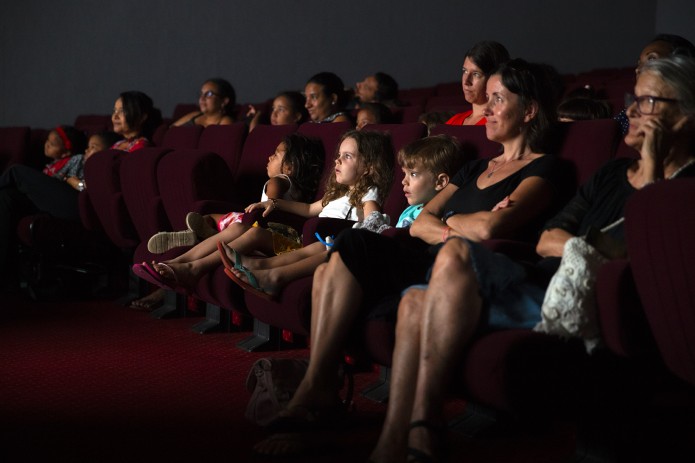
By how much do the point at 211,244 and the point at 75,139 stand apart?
91.3 inches

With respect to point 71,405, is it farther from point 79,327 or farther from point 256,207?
point 79,327

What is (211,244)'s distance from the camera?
2.59m

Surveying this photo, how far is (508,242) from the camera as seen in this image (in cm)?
174

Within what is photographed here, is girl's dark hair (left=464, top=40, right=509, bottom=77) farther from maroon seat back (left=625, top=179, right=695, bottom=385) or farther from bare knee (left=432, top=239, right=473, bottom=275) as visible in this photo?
maroon seat back (left=625, top=179, right=695, bottom=385)

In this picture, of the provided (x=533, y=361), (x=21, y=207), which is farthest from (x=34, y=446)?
(x=21, y=207)

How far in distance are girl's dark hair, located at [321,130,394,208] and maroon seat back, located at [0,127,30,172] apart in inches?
111

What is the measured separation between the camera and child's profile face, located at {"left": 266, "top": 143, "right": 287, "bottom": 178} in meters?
2.83

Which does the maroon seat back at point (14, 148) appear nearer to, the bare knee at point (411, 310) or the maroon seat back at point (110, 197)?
the maroon seat back at point (110, 197)

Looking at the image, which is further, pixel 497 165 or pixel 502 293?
pixel 497 165

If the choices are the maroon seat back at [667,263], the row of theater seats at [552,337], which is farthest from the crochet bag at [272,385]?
the maroon seat back at [667,263]

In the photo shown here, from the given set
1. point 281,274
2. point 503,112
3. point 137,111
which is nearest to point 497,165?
point 503,112

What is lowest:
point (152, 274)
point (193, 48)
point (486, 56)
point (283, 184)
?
point (152, 274)

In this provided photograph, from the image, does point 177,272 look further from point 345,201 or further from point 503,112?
point 503,112

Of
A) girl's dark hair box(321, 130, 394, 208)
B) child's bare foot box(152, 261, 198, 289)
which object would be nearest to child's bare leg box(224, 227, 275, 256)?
child's bare foot box(152, 261, 198, 289)
